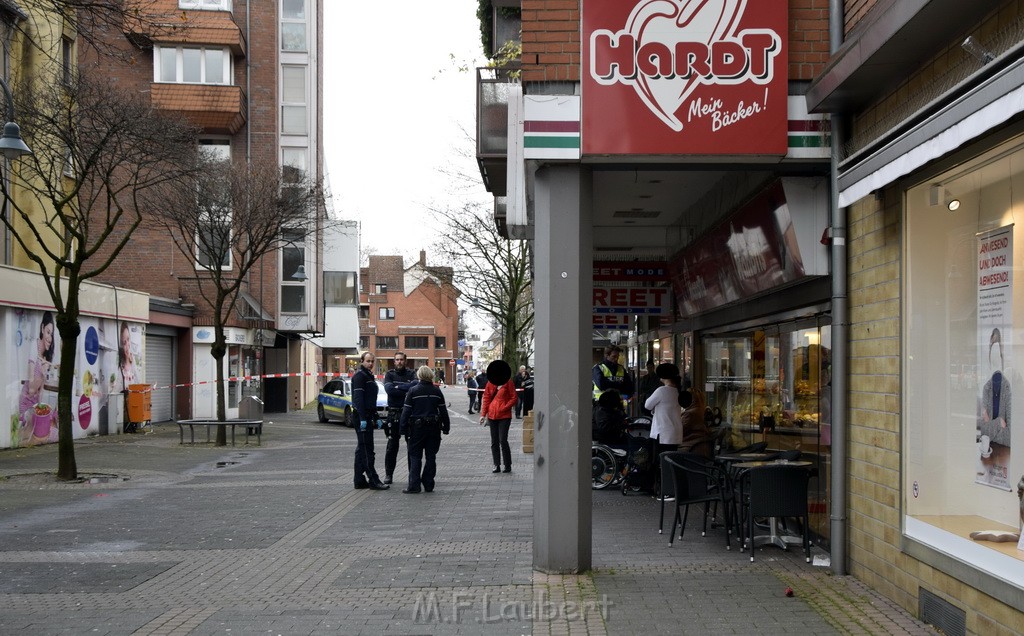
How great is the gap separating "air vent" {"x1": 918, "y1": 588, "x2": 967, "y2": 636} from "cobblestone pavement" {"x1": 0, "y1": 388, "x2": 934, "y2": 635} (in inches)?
4.6

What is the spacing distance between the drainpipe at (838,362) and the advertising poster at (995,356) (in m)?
1.44

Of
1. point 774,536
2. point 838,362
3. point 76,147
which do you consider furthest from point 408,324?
point 838,362

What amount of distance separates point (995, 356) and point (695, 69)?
3.06 meters

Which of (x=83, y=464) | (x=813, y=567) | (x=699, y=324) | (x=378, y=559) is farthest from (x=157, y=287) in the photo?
(x=813, y=567)

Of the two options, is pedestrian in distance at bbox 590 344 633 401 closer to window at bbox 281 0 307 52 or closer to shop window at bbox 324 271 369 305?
window at bbox 281 0 307 52

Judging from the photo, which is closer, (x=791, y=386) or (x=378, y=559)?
(x=378, y=559)

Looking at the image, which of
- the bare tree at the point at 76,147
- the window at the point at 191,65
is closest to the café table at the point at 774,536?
the bare tree at the point at 76,147

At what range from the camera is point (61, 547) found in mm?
9812

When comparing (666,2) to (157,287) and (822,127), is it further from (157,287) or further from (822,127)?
(157,287)

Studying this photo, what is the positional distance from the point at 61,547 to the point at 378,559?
10.5 feet

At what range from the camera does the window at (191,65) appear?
35.4 m

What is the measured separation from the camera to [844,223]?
7777mm

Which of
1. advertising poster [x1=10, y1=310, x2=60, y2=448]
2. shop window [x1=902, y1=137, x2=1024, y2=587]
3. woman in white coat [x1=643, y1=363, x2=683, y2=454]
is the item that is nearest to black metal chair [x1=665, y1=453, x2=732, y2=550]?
woman in white coat [x1=643, y1=363, x2=683, y2=454]

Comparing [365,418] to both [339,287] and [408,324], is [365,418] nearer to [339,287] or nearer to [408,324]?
[339,287]
